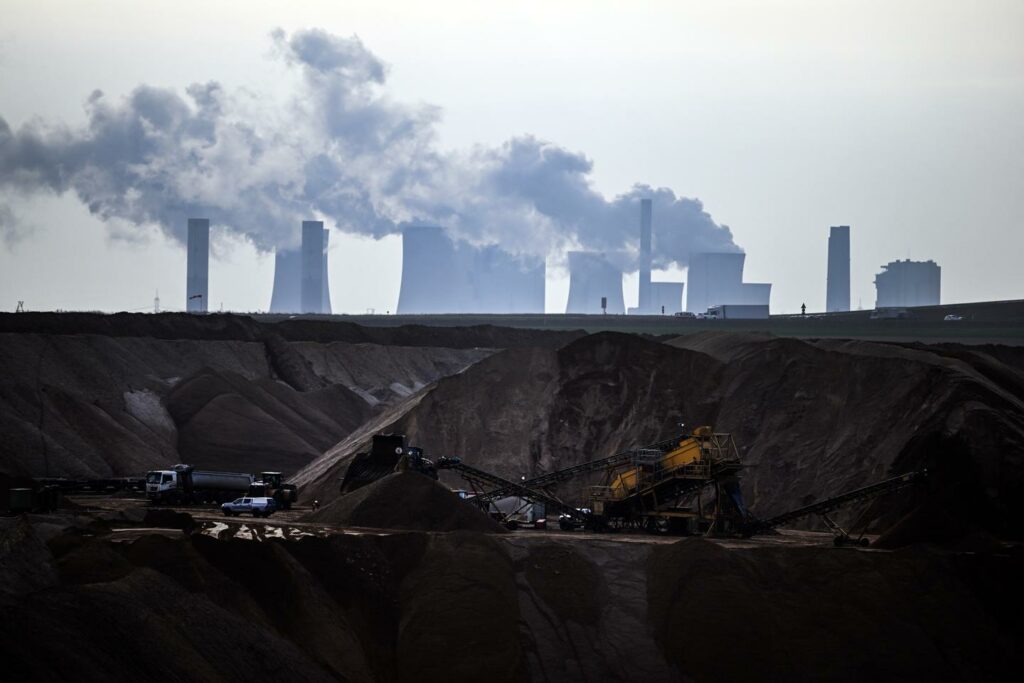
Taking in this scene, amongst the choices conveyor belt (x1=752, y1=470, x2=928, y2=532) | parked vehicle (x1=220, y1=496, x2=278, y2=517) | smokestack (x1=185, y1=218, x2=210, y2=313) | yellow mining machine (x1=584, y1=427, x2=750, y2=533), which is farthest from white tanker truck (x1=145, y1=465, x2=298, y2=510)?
smokestack (x1=185, y1=218, x2=210, y2=313)

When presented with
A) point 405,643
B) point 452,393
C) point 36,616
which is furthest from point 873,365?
point 36,616

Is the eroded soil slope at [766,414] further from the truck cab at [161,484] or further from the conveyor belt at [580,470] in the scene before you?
the truck cab at [161,484]

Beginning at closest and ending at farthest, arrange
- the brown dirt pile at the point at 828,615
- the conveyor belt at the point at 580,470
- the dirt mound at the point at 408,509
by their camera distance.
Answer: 1. the brown dirt pile at the point at 828,615
2. the dirt mound at the point at 408,509
3. the conveyor belt at the point at 580,470

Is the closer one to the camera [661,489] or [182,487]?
[661,489]

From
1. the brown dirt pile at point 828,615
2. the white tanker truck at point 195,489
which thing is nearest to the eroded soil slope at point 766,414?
the white tanker truck at point 195,489

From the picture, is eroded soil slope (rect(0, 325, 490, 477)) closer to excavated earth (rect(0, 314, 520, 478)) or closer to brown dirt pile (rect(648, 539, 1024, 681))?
excavated earth (rect(0, 314, 520, 478))

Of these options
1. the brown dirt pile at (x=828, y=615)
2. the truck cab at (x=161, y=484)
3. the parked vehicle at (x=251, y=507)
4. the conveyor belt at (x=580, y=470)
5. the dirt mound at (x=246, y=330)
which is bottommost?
the brown dirt pile at (x=828, y=615)

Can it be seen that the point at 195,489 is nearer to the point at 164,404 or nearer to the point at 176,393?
the point at 164,404

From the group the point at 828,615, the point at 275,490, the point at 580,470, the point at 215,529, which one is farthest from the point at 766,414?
the point at 215,529
